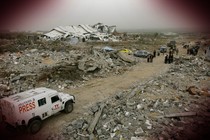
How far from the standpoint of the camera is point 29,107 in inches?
186

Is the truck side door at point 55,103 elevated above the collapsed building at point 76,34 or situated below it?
below

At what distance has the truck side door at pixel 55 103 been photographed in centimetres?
540

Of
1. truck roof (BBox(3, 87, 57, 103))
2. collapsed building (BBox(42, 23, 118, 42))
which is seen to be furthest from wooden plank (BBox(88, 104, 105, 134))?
collapsed building (BBox(42, 23, 118, 42))

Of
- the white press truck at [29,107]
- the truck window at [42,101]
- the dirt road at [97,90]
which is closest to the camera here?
the white press truck at [29,107]

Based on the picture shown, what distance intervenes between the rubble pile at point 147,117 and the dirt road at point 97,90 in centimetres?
36

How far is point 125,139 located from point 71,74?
18.5 feet

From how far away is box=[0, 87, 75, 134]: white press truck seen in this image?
14.9ft

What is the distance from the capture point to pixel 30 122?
4.82m

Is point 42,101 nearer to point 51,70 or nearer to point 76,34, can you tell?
point 51,70

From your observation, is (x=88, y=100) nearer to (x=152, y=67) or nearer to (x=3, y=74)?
(x=3, y=74)

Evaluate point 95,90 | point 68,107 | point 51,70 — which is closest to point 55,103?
point 68,107

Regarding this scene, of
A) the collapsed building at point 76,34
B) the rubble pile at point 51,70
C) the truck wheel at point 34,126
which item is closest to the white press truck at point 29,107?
the truck wheel at point 34,126

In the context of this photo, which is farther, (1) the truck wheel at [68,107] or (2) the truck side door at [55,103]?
(1) the truck wheel at [68,107]

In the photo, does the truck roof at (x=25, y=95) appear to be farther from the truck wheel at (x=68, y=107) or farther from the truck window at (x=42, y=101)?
the truck wheel at (x=68, y=107)
